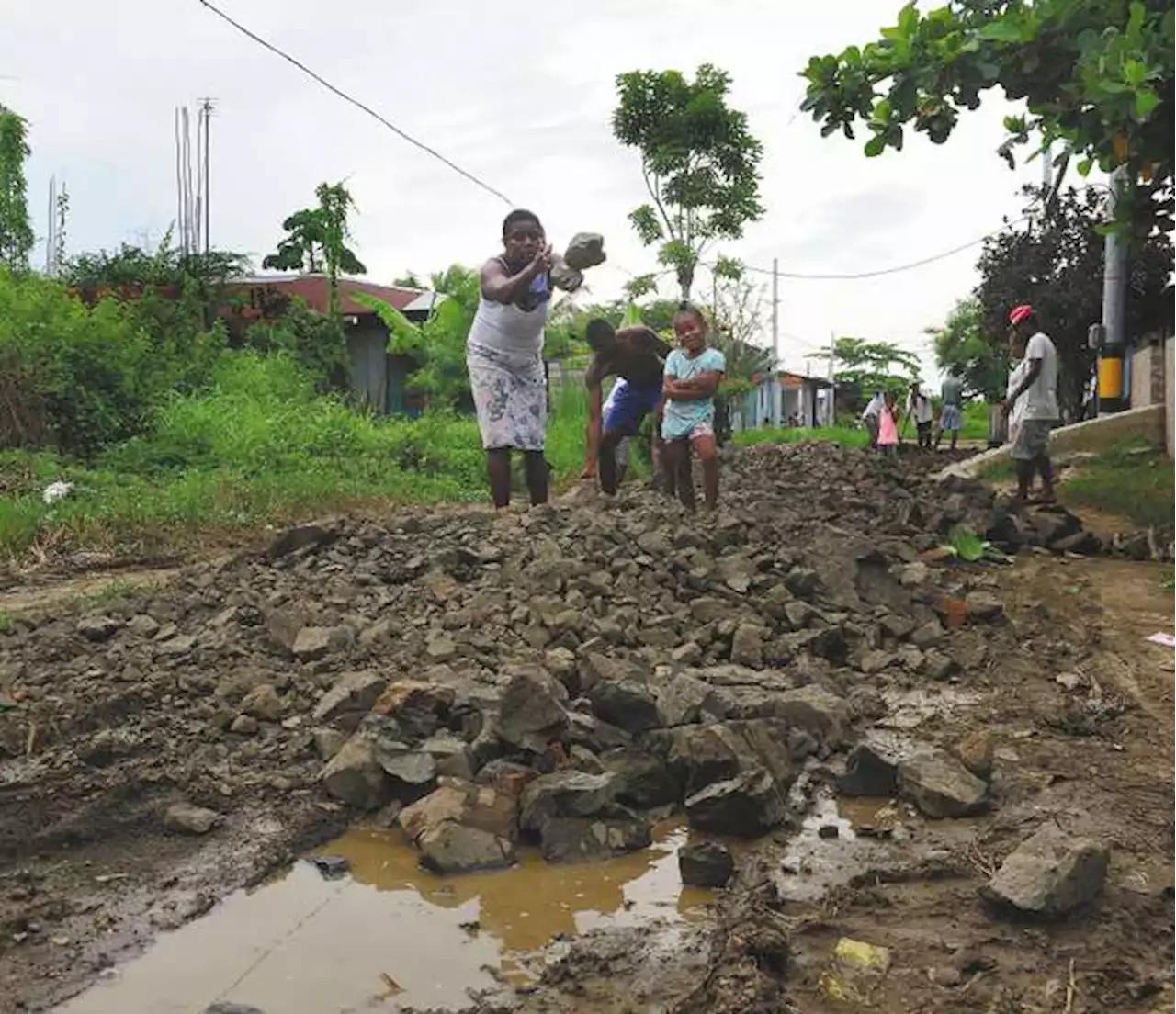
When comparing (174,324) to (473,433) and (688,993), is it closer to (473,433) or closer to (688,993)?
(473,433)

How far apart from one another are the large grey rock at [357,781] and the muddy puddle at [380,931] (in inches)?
5.2

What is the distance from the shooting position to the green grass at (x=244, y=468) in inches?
292

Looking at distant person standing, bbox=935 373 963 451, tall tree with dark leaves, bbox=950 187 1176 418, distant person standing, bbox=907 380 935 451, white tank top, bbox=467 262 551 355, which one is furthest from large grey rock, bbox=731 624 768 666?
distant person standing, bbox=935 373 963 451

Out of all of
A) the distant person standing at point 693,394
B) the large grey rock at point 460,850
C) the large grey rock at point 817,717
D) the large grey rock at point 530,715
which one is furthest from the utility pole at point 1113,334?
the large grey rock at point 460,850

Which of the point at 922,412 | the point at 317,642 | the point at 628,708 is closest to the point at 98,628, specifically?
the point at 317,642

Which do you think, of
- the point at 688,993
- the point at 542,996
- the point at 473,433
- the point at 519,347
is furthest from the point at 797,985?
the point at 473,433

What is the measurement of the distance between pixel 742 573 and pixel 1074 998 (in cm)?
318

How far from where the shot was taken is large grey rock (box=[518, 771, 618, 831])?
2670mm

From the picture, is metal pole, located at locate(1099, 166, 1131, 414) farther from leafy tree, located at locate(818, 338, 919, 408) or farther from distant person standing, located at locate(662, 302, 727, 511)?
leafy tree, located at locate(818, 338, 919, 408)

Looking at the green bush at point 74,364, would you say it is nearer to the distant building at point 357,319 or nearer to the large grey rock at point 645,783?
the distant building at point 357,319

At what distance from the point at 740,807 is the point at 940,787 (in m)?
0.51

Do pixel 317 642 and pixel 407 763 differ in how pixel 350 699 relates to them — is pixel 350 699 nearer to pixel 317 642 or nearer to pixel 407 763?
pixel 407 763

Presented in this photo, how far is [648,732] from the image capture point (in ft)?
10.2

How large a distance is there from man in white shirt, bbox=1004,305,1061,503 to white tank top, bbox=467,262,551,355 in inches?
152
